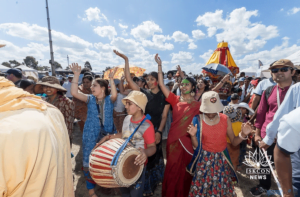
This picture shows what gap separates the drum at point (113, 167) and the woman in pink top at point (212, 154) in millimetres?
860

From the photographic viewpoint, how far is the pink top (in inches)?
86.3

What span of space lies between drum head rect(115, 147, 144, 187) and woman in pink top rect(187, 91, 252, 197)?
824 mm

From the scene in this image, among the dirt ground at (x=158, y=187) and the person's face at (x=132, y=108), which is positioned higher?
the person's face at (x=132, y=108)

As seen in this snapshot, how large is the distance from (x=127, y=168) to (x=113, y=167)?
0.16 m

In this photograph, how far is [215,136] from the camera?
2193 mm

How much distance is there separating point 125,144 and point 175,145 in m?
1.27

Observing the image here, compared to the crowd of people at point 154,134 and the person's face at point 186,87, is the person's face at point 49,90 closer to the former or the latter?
the crowd of people at point 154,134

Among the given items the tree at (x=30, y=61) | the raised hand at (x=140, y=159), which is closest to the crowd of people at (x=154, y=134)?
the raised hand at (x=140, y=159)

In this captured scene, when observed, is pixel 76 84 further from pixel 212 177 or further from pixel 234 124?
pixel 234 124

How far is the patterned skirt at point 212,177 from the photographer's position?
2.13m

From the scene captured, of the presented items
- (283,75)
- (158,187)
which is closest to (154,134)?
(158,187)

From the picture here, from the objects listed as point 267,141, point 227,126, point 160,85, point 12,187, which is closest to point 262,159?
point 267,141

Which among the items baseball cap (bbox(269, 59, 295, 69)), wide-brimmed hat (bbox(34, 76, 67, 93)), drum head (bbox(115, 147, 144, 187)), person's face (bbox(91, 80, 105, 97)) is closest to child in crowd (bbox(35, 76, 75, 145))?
wide-brimmed hat (bbox(34, 76, 67, 93))

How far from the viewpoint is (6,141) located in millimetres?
659
